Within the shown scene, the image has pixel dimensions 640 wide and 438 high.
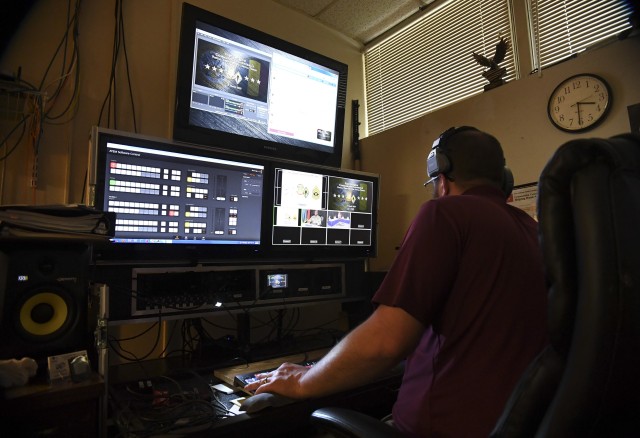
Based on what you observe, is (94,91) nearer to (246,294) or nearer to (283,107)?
(283,107)

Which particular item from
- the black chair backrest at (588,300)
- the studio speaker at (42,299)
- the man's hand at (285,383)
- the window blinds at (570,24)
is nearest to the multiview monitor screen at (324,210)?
the man's hand at (285,383)

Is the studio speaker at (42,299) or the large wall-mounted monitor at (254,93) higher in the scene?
the large wall-mounted monitor at (254,93)

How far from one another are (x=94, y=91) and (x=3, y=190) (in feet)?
1.86

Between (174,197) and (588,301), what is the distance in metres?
1.37

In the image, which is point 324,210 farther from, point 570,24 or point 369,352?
point 570,24

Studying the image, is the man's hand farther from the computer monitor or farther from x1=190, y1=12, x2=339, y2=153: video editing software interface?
x1=190, y1=12, x2=339, y2=153: video editing software interface

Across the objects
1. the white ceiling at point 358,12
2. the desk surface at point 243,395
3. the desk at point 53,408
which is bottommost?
the desk surface at point 243,395

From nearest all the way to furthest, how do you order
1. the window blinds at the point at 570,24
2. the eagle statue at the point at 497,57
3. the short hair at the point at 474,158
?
the short hair at the point at 474,158 → the window blinds at the point at 570,24 → the eagle statue at the point at 497,57

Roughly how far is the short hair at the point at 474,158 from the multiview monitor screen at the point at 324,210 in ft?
2.84

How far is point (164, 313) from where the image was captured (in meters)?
1.42

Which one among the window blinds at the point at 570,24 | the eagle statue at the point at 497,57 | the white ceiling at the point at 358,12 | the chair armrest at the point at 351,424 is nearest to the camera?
the chair armrest at the point at 351,424

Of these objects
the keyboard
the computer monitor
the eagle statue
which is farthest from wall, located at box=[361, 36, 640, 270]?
the keyboard

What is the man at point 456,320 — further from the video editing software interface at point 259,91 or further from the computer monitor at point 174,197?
the video editing software interface at point 259,91

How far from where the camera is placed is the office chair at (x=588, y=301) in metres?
0.46
